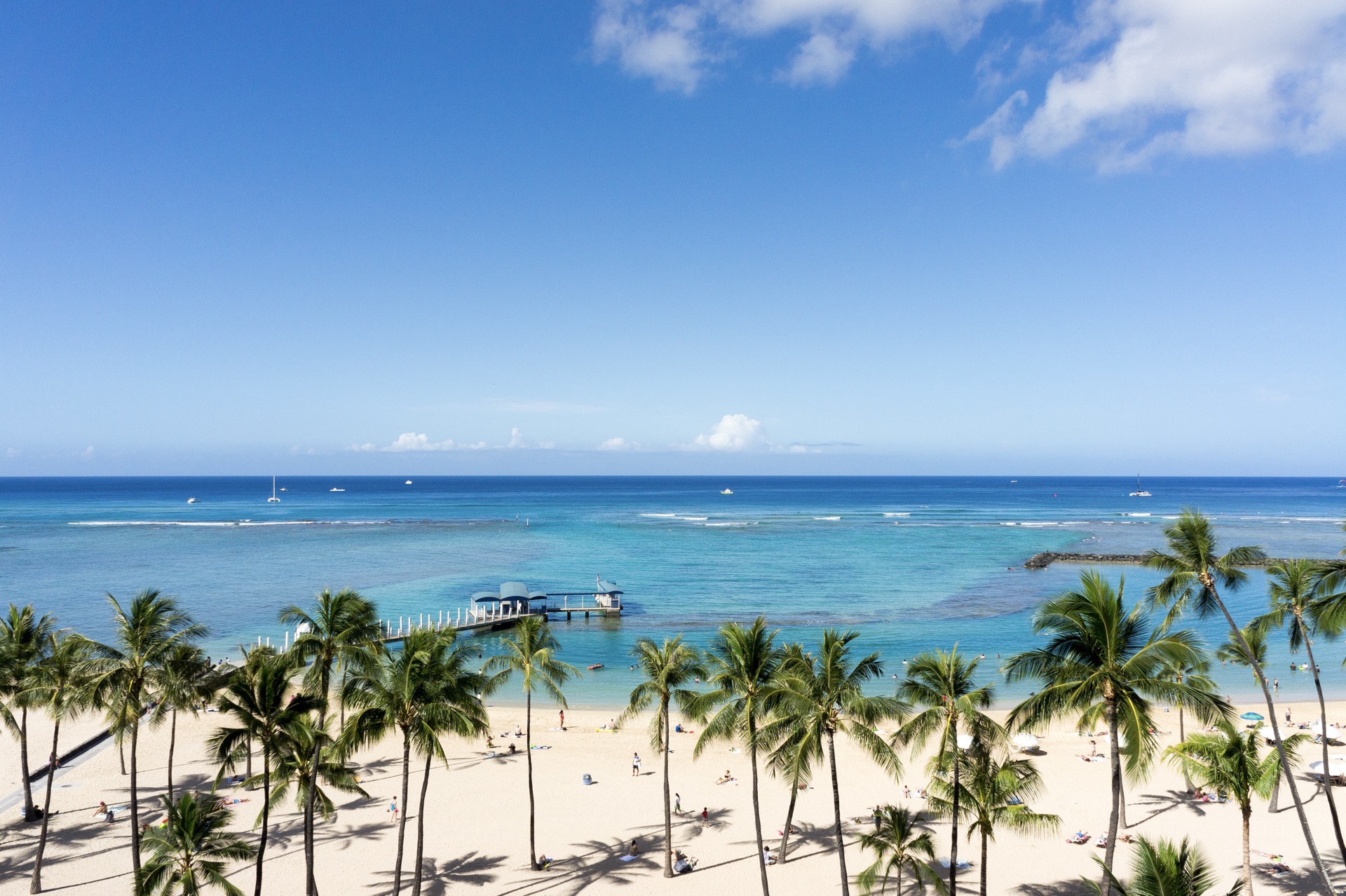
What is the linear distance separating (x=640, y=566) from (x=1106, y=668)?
81.0 meters

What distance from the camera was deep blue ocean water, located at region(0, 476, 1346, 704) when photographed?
203 feet

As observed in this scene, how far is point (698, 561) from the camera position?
9769cm

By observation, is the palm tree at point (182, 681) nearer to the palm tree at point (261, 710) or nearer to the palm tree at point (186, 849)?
the palm tree at point (261, 710)

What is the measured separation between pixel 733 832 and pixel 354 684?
15.0m

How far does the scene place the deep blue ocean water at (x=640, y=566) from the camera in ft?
203

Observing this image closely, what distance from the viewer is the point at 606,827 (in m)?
29.4

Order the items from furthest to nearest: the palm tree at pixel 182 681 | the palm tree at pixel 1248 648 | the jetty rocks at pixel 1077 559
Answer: the jetty rocks at pixel 1077 559
the palm tree at pixel 182 681
the palm tree at pixel 1248 648

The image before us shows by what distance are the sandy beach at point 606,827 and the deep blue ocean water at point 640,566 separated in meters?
13.9

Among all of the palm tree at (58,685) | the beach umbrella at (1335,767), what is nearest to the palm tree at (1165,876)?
the beach umbrella at (1335,767)

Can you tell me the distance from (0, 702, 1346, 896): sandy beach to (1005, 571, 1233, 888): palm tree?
34.5ft

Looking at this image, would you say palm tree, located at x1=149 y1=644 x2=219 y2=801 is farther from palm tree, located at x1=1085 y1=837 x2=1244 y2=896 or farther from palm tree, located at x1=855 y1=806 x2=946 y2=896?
palm tree, located at x1=1085 y1=837 x2=1244 y2=896

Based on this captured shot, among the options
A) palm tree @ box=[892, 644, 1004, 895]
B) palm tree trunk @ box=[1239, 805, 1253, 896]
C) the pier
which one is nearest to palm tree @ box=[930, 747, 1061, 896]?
palm tree @ box=[892, 644, 1004, 895]

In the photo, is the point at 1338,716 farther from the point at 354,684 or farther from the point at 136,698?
the point at 136,698

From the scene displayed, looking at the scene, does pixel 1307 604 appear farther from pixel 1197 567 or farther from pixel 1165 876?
pixel 1165 876
